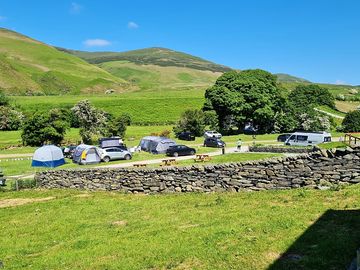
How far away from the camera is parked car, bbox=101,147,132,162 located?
39.4 meters

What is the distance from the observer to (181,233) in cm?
1065

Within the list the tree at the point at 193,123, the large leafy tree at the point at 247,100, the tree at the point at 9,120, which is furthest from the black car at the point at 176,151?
the tree at the point at 9,120

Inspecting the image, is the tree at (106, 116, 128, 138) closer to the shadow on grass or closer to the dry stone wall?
the dry stone wall

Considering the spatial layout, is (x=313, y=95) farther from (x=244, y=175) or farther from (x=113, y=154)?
(x=244, y=175)

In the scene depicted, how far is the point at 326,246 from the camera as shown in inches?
320

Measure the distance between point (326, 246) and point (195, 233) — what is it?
3.52 metres

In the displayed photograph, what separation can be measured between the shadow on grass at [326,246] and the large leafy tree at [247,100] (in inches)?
2274

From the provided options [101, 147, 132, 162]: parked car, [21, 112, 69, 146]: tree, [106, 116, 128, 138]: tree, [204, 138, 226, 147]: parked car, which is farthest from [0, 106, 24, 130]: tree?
[204, 138, 226, 147]: parked car

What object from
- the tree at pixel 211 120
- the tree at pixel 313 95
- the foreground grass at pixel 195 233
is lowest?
the foreground grass at pixel 195 233

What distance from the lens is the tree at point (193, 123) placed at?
61594 millimetres

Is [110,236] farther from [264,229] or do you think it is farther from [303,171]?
[303,171]

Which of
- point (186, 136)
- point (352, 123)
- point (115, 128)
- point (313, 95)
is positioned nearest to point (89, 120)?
point (115, 128)

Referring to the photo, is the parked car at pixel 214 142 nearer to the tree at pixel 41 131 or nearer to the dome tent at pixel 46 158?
the dome tent at pixel 46 158

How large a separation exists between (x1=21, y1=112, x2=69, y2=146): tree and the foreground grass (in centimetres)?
4139
